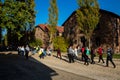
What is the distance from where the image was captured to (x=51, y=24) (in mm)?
57969

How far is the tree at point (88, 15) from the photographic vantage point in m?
41.4

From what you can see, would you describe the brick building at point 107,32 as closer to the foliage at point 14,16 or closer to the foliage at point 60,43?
the foliage at point 60,43

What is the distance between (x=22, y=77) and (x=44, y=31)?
54.0m

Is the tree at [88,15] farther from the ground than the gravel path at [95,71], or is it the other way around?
the tree at [88,15]

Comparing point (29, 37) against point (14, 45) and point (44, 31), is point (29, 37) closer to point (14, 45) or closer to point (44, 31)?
point (14, 45)

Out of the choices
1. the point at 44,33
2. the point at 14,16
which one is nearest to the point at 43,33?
the point at 44,33

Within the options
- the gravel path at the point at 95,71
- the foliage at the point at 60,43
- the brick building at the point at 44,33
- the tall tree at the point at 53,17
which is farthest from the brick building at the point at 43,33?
the gravel path at the point at 95,71

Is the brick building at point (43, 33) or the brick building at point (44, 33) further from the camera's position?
the brick building at point (43, 33)

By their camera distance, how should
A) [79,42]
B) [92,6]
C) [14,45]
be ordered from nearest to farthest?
1. [92,6]
2. [79,42]
3. [14,45]

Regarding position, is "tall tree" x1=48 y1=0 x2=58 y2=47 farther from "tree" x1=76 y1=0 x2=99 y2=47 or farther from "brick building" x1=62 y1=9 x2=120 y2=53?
"tree" x1=76 y1=0 x2=99 y2=47

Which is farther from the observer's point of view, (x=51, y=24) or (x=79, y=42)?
(x=51, y=24)

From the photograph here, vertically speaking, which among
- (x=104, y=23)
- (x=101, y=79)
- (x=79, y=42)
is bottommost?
(x=101, y=79)

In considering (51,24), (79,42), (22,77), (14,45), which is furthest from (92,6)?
(22,77)

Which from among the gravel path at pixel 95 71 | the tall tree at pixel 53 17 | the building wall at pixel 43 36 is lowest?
the gravel path at pixel 95 71
